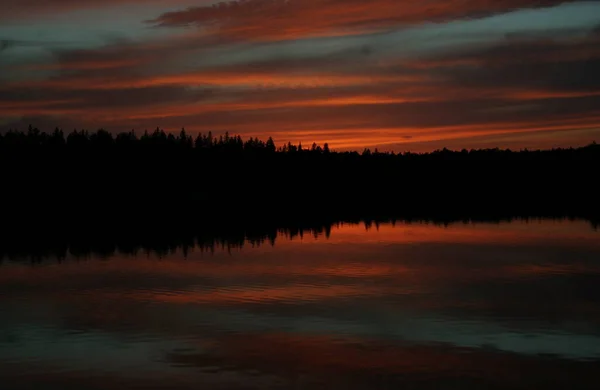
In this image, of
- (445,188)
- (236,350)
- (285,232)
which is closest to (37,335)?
(236,350)

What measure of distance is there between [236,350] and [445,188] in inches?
5444

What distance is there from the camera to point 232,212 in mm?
99562

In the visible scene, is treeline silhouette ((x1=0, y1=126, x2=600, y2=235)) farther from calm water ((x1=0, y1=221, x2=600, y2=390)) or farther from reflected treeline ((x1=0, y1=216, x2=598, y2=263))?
calm water ((x1=0, y1=221, x2=600, y2=390))

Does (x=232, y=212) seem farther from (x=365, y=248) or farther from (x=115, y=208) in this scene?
(x=365, y=248)

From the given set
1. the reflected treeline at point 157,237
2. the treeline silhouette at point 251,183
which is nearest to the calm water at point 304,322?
the reflected treeline at point 157,237

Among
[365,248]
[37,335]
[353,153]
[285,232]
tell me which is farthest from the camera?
[353,153]

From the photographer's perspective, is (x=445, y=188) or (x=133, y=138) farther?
(x=445, y=188)

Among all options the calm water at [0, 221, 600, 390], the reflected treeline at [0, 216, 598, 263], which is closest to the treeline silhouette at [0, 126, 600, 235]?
the reflected treeline at [0, 216, 598, 263]

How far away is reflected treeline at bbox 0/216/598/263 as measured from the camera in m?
51.1

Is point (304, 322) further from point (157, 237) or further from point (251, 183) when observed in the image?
point (251, 183)

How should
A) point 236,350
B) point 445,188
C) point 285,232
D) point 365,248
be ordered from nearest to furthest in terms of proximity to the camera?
point 236,350 < point 365,248 < point 285,232 < point 445,188

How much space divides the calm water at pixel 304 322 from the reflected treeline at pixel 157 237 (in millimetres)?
4997

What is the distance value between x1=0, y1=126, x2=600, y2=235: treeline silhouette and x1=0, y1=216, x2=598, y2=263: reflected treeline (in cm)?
293

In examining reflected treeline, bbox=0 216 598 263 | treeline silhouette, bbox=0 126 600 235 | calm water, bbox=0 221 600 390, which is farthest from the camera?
treeline silhouette, bbox=0 126 600 235
